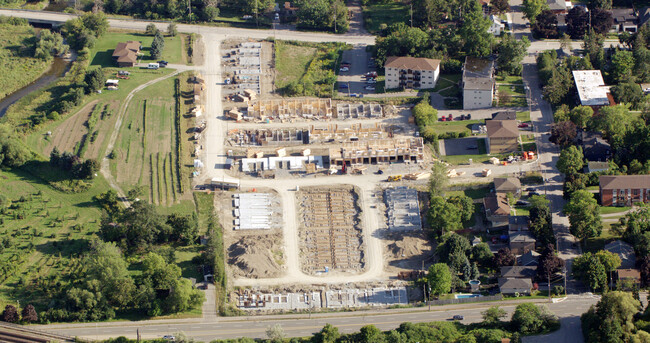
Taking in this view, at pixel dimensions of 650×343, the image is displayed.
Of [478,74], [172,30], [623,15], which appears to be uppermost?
[172,30]

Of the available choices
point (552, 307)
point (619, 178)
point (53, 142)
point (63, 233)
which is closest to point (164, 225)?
point (63, 233)

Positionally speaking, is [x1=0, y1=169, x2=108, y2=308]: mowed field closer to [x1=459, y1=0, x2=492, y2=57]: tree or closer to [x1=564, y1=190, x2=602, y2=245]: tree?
[x1=459, y1=0, x2=492, y2=57]: tree

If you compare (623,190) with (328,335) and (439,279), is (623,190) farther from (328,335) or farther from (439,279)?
(328,335)

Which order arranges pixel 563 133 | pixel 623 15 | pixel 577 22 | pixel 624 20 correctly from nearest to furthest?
pixel 563 133, pixel 577 22, pixel 624 20, pixel 623 15

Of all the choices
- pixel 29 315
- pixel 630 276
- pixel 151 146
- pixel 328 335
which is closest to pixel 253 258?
pixel 328 335

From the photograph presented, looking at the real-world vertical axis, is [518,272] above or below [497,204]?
below

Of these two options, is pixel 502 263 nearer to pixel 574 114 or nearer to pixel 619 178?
pixel 619 178
